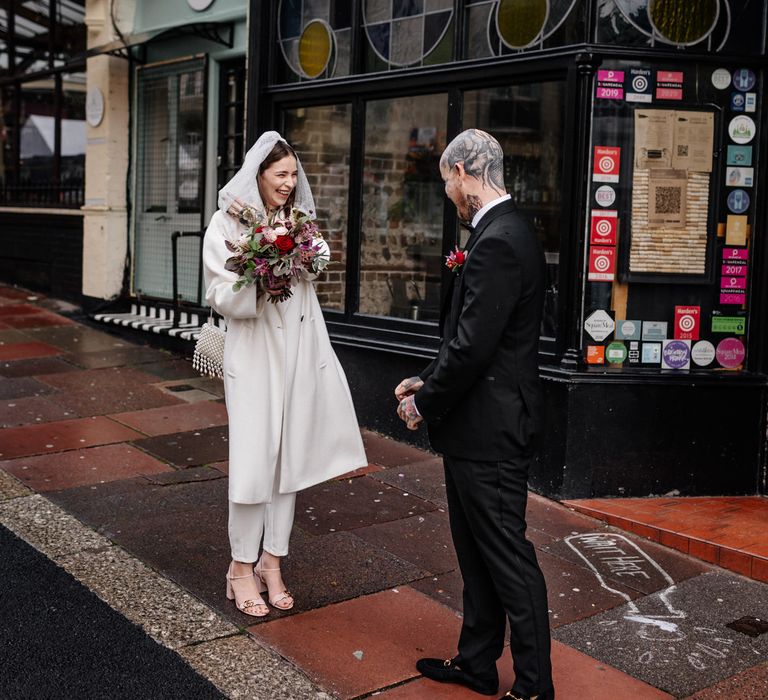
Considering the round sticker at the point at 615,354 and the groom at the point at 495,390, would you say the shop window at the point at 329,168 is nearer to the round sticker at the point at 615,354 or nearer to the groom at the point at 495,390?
the round sticker at the point at 615,354

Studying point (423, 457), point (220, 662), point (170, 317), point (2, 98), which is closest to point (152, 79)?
point (170, 317)

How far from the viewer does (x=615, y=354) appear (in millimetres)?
6324

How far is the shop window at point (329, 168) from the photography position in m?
8.17

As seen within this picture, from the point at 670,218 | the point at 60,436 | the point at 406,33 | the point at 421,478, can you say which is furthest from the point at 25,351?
the point at 670,218

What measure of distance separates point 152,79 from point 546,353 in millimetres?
6789

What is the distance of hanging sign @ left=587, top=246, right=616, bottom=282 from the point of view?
20.5ft

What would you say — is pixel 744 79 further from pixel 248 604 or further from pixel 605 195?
pixel 248 604

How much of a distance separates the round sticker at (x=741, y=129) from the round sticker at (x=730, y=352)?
1.27 meters

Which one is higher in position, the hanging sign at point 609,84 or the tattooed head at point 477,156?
the hanging sign at point 609,84

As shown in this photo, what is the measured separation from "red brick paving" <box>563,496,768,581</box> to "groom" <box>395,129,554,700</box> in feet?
7.03

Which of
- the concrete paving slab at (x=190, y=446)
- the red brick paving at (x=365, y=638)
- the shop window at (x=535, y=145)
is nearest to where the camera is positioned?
the red brick paving at (x=365, y=638)

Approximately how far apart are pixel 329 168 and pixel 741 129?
346 cm

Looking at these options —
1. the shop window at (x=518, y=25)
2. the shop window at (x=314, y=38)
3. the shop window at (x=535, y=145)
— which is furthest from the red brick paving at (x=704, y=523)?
the shop window at (x=314, y=38)

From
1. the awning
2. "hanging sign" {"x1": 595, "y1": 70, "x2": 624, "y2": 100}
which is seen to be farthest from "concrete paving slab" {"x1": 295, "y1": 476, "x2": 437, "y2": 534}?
the awning
